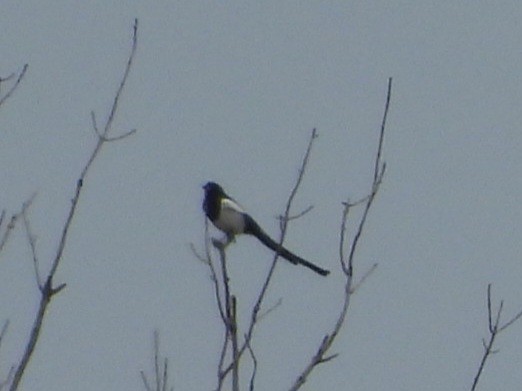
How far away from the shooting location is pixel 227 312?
6.43 meters

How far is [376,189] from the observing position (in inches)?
263

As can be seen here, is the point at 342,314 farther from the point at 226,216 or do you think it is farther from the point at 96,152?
the point at 226,216

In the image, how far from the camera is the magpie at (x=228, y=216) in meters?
11.5

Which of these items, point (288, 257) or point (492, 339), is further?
point (288, 257)

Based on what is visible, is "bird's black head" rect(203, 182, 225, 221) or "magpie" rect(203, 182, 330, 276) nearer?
"magpie" rect(203, 182, 330, 276)

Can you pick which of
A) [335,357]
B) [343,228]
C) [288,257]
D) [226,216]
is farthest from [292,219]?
[226,216]

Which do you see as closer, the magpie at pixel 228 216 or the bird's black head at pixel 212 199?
the magpie at pixel 228 216

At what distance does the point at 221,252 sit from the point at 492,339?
1345 millimetres

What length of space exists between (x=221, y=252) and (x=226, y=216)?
4564mm

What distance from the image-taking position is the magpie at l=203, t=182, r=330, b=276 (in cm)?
1149

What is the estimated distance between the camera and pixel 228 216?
38.7 feet

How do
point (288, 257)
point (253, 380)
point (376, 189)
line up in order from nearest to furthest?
point (253, 380), point (376, 189), point (288, 257)

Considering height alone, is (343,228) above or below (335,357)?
above

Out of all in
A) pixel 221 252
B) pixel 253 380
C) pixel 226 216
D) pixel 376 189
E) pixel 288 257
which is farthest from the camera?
pixel 226 216
